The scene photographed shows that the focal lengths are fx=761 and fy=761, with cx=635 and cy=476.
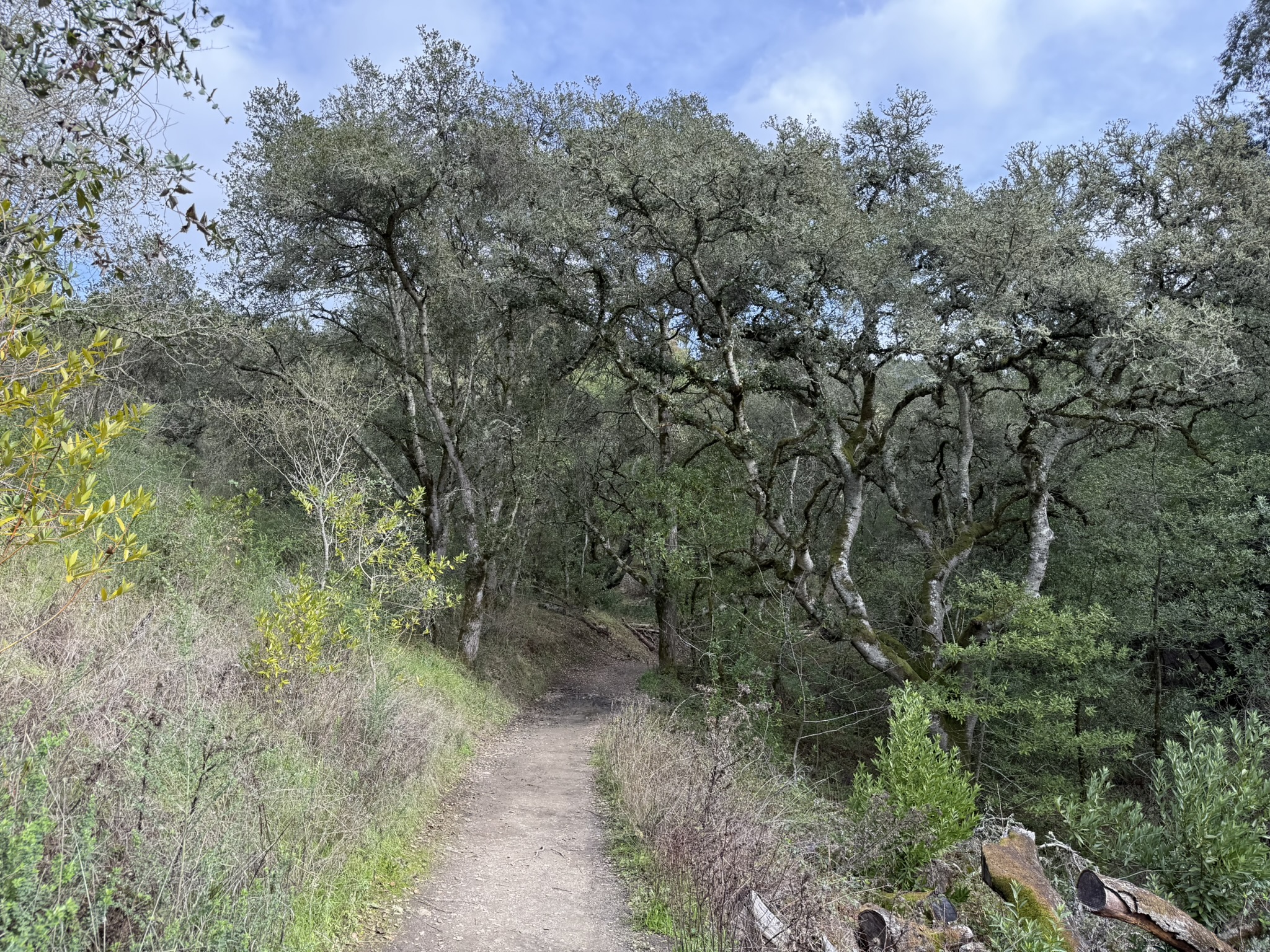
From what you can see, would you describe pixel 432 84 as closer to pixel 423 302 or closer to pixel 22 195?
pixel 423 302

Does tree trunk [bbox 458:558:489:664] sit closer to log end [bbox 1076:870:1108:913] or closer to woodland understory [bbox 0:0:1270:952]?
woodland understory [bbox 0:0:1270:952]

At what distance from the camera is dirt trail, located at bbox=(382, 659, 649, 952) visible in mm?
4852

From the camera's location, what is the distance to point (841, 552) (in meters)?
13.3

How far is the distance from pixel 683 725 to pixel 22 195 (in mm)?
9833

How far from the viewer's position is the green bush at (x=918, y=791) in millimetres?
6152

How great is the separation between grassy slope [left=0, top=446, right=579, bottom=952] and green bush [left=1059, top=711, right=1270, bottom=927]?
17.5 ft

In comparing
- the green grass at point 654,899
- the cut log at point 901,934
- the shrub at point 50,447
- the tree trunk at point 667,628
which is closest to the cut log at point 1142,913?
the cut log at point 901,934

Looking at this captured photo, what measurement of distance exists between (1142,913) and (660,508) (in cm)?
1171

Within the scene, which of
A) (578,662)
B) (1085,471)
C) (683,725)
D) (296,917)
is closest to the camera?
(296,917)

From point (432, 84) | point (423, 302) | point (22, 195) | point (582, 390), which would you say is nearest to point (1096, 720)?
point (582, 390)

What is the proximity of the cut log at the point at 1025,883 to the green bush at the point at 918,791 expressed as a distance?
52cm

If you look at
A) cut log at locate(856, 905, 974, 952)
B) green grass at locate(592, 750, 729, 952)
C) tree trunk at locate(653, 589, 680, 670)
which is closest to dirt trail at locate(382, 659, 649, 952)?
green grass at locate(592, 750, 729, 952)

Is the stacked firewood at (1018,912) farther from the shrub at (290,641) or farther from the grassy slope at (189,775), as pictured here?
the shrub at (290,641)

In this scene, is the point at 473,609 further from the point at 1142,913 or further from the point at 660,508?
the point at 1142,913
